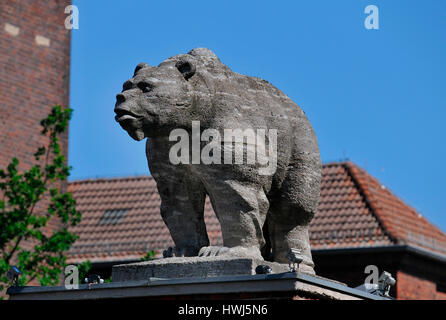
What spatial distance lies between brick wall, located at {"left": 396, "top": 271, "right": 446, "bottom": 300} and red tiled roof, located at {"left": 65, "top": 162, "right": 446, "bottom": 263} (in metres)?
0.84

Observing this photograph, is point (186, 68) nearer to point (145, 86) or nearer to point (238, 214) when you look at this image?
point (145, 86)

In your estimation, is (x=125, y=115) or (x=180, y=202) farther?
(x=180, y=202)

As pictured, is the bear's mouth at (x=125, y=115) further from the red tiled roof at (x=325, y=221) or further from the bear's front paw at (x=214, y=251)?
the red tiled roof at (x=325, y=221)

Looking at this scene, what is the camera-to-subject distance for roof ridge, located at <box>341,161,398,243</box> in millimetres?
27528

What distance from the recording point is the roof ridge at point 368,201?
2753 centimetres

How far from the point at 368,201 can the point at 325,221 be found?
134 cm

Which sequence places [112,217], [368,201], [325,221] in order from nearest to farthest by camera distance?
[325,221] < [368,201] < [112,217]

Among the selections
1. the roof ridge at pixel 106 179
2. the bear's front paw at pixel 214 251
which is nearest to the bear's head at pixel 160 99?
the bear's front paw at pixel 214 251

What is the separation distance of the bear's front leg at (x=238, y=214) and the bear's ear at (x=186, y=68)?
98 centimetres

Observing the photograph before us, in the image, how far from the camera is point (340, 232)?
28.1 metres

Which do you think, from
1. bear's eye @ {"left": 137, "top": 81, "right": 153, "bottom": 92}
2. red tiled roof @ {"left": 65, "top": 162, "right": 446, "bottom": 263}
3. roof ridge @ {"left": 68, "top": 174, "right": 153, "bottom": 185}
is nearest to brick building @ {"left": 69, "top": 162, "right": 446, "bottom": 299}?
red tiled roof @ {"left": 65, "top": 162, "right": 446, "bottom": 263}

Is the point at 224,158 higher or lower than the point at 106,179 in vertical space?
lower

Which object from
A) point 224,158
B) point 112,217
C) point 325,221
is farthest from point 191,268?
point 112,217
